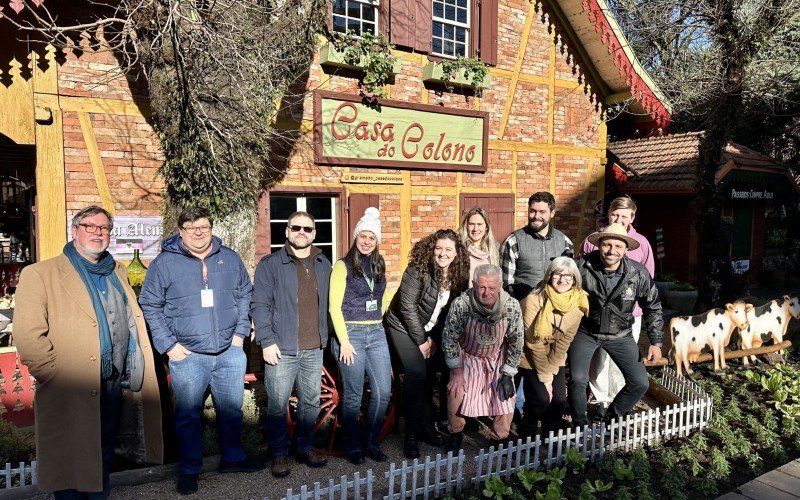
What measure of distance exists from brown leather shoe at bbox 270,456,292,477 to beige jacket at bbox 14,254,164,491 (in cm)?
113

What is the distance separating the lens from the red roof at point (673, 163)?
1203 cm

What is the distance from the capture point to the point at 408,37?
7.56 m

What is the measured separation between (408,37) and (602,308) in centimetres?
498

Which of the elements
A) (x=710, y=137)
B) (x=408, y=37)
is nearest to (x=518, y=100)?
(x=408, y=37)

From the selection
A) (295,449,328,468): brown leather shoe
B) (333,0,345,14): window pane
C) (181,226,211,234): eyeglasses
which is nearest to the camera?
(181,226,211,234): eyeglasses

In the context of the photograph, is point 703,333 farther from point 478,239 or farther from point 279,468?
point 279,468

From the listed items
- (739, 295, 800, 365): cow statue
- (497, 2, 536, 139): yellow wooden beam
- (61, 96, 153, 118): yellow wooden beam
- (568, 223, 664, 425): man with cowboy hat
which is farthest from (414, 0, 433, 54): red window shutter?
(739, 295, 800, 365): cow statue

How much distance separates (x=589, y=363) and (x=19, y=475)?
168 inches

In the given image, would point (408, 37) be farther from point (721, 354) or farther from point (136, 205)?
point (721, 354)

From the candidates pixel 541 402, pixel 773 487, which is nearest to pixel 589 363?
pixel 541 402

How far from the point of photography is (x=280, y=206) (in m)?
7.11

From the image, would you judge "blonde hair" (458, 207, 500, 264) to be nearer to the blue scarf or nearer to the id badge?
the id badge

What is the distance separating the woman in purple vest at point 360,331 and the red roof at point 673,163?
9.41 meters

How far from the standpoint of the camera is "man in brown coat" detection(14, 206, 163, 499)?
9.49 feet
